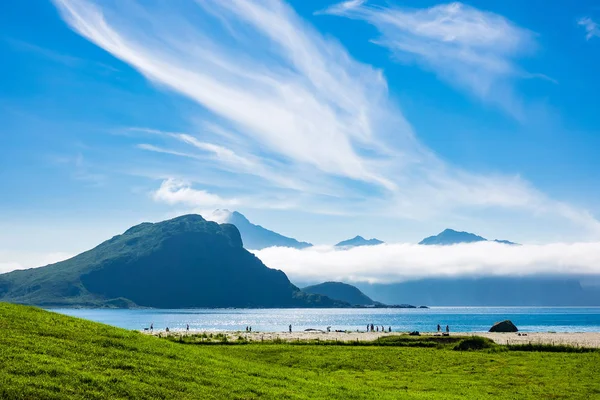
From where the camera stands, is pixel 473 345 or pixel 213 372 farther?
pixel 473 345

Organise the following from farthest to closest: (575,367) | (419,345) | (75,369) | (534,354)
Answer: (419,345) < (534,354) < (575,367) < (75,369)

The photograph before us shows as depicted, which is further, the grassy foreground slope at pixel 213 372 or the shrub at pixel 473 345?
the shrub at pixel 473 345

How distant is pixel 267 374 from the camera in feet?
99.5

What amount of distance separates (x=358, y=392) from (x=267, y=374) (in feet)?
17.9

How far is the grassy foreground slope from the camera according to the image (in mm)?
21438

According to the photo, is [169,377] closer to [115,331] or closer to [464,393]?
[115,331]

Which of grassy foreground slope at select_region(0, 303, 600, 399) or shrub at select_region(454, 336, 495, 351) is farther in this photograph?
shrub at select_region(454, 336, 495, 351)

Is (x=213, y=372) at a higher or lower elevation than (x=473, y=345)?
higher

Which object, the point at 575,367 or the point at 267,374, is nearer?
the point at 267,374

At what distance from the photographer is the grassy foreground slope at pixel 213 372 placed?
21438 millimetres

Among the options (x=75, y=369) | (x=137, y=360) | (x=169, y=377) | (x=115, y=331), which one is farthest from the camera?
(x=115, y=331)

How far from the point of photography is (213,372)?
2753cm

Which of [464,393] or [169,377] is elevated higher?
[169,377]

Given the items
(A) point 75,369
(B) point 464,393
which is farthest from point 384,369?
(A) point 75,369
